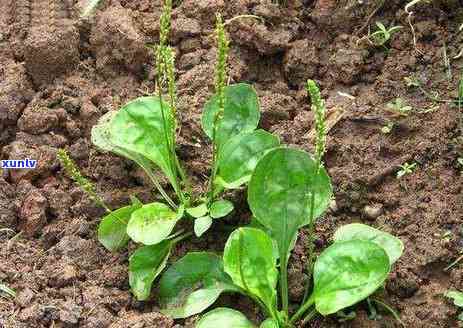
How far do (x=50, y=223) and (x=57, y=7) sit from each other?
2.51ft

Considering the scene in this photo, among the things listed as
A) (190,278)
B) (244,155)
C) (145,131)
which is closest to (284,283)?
(190,278)

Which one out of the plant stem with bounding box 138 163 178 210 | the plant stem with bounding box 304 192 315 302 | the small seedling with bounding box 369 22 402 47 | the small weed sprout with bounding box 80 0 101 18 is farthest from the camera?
the small weed sprout with bounding box 80 0 101 18

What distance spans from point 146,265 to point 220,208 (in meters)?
0.25

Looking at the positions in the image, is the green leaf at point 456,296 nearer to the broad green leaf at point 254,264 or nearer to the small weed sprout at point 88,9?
the broad green leaf at point 254,264

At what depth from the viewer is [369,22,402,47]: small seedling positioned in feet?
7.92

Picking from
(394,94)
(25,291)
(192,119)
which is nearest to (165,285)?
(25,291)

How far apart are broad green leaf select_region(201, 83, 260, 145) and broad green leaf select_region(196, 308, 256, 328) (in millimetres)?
501

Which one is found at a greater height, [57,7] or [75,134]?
[57,7]

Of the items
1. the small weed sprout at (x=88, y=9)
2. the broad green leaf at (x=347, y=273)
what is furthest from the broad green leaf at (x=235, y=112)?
the small weed sprout at (x=88, y=9)

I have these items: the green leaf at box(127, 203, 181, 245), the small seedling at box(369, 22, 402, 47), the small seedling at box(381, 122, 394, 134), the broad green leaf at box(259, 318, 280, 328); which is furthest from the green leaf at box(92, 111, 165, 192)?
the small seedling at box(369, 22, 402, 47)

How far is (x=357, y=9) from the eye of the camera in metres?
2.52

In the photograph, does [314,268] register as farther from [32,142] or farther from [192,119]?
[32,142]

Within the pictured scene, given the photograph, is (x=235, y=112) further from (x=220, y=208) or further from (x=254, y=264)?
(x=254, y=264)

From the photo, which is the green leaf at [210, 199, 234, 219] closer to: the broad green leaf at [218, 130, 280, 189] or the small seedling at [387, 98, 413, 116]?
the broad green leaf at [218, 130, 280, 189]
